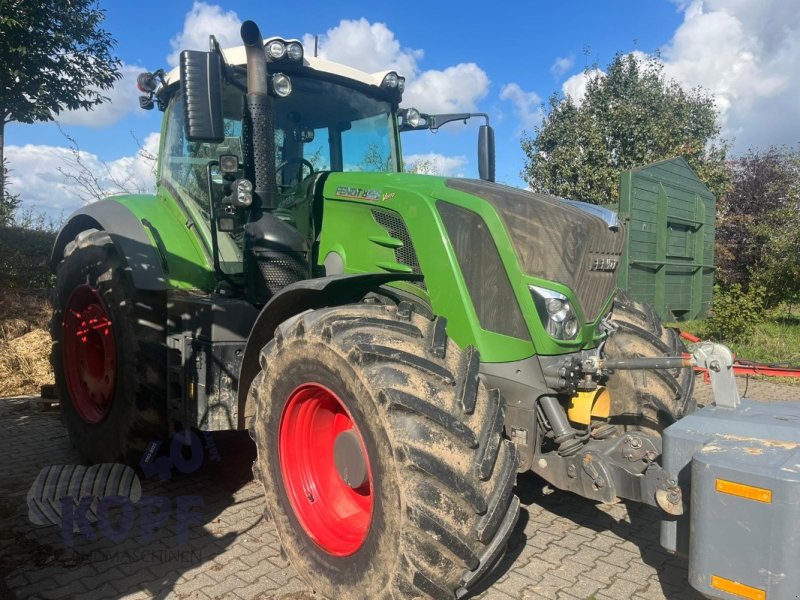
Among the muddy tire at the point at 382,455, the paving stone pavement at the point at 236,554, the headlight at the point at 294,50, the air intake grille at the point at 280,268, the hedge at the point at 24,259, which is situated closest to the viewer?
the muddy tire at the point at 382,455

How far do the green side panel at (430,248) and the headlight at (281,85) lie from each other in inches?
23.5

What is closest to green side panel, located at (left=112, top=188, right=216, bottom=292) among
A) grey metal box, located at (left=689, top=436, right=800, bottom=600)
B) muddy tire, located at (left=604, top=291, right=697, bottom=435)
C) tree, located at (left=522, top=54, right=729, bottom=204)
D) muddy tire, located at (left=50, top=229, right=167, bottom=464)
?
muddy tire, located at (left=50, top=229, right=167, bottom=464)

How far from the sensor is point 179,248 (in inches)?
165

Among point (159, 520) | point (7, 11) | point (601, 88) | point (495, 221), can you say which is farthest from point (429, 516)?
point (601, 88)

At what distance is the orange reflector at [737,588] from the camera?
1995 millimetres

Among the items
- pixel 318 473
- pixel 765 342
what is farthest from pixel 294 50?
pixel 765 342

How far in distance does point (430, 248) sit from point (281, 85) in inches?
57.4

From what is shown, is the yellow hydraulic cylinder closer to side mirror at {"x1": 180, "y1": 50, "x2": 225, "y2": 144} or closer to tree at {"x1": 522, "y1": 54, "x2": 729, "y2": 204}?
side mirror at {"x1": 180, "y1": 50, "x2": 225, "y2": 144}

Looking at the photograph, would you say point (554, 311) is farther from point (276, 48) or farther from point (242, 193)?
point (276, 48)

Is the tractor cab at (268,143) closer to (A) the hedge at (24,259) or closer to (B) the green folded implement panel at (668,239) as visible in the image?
(B) the green folded implement panel at (668,239)

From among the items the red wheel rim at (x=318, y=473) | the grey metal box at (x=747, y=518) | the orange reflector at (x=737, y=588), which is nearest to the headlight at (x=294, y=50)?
the red wheel rim at (x=318, y=473)

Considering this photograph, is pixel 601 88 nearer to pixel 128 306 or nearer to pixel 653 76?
pixel 653 76

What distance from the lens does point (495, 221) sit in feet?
9.04

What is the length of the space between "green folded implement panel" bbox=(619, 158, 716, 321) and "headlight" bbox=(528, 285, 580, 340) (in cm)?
495
